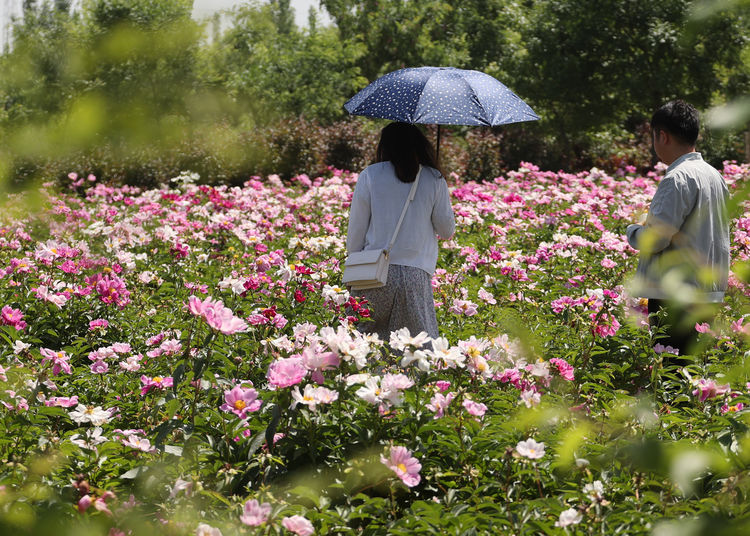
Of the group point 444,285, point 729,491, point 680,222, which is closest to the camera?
point 729,491

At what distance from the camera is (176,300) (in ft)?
15.8

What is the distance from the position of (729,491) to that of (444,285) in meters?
2.95

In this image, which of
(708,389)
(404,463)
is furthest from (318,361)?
(708,389)

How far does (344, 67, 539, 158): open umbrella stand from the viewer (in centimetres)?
385

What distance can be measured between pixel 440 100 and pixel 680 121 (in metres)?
1.18

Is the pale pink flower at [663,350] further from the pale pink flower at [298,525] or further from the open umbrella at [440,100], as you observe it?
the pale pink flower at [298,525]

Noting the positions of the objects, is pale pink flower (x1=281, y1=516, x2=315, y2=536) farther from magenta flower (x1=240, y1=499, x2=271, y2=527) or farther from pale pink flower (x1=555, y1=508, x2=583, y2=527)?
pale pink flower (x1=555, y1=508, x2=583, y2=527)

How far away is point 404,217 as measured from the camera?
11.8 ft

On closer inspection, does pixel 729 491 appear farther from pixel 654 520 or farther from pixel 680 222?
pixel 680 222

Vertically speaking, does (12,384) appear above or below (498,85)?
below

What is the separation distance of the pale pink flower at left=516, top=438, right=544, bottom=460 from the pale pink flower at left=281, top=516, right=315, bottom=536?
0.59m

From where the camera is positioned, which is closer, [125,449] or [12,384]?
[125,449]

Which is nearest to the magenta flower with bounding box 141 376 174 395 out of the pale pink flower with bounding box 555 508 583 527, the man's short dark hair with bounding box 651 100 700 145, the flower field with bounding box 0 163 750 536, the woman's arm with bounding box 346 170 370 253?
the flower field with bounding box 0 163 750 536

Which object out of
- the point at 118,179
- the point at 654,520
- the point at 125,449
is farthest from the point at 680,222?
the point at 118,179
